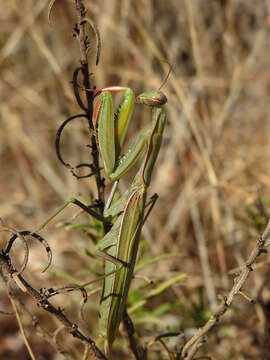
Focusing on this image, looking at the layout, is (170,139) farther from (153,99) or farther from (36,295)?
(36,295)

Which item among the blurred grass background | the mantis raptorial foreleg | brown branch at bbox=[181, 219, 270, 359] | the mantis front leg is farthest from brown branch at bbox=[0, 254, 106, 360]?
the blurred grass background

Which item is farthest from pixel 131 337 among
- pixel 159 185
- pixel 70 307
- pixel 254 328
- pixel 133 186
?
pixel 159 185

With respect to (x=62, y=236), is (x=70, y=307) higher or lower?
lower

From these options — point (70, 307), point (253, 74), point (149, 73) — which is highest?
point (253, 74)

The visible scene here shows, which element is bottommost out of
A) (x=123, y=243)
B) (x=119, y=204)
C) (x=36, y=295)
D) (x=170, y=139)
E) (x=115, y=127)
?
(x=36, y=295)

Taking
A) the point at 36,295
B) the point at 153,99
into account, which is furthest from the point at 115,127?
the point at 36,295

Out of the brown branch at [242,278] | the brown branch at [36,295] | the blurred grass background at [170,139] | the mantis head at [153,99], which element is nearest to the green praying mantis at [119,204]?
the mantis head at [153,99]

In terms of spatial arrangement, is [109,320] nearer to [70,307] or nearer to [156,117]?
[156,117]
